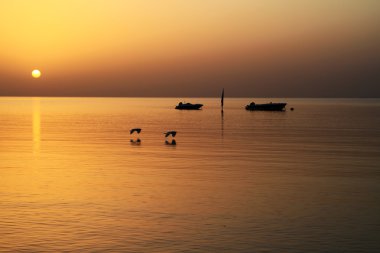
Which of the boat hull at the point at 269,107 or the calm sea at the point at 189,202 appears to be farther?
the boat hull at the point at 269,107

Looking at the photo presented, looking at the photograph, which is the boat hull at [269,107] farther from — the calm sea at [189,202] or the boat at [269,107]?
the calm sea at [189,202]

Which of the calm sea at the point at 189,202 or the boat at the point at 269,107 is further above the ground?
the boat at the point at 269,107

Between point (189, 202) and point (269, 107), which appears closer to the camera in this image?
point (189, 202)

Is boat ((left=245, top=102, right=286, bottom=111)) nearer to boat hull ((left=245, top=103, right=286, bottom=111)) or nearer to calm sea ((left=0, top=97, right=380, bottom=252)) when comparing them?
boat hull ((left=245, top=103, right=286, bottom=111))

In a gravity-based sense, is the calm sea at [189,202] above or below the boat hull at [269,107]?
below

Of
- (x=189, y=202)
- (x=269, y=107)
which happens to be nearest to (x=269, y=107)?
(x=269, y=107)

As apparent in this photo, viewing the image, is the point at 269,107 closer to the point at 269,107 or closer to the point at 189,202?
the point at 269,107

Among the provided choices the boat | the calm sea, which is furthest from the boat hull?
the calm sea

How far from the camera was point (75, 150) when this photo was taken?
1969 inches

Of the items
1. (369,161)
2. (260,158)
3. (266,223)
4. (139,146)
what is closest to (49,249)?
(266,223)

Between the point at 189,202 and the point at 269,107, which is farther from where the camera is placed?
the point at 269,107

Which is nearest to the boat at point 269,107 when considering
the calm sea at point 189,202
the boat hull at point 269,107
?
the boat hull at point 269,107

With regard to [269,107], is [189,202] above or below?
below

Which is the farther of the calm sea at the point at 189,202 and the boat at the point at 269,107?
the boat at the point at 269,107
